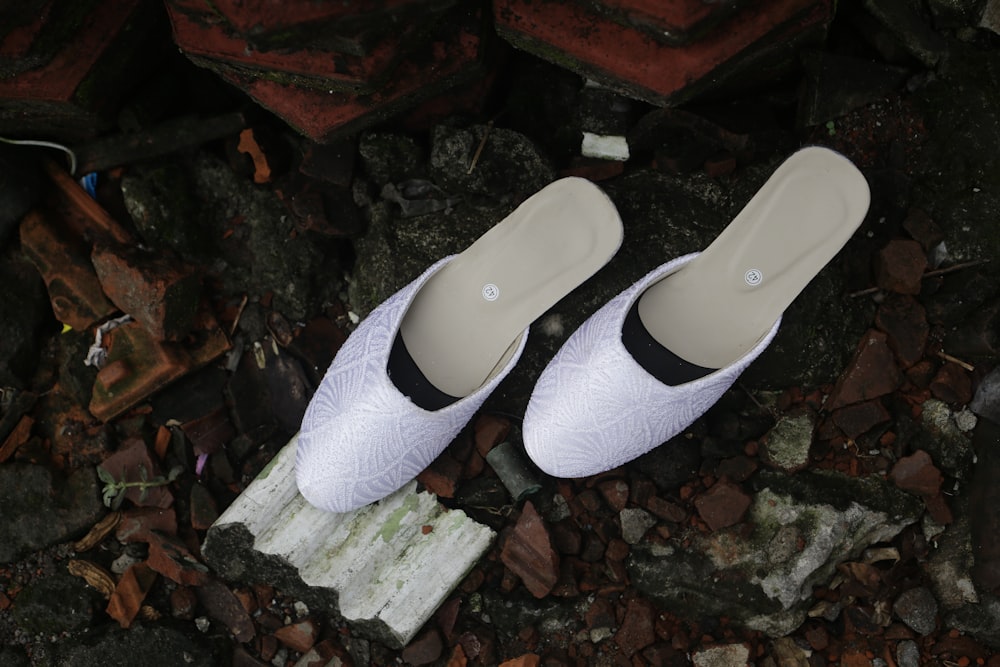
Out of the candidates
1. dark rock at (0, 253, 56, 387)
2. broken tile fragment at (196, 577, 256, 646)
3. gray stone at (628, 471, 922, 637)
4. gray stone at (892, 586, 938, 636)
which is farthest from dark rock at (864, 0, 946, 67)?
dark rock at (0, 253, 56, 387)

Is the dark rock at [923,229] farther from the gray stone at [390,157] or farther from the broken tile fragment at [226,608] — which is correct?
A: the broken tile fragment at [226,608]

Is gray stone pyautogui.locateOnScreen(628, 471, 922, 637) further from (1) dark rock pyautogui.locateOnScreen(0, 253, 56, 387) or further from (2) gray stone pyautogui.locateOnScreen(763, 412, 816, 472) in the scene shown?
(1) dark rock pyautogui.locateOnScreen(0, 253, 56, 387)

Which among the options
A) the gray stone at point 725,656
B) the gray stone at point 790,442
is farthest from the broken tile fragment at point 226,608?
the gray stone at point 790,442

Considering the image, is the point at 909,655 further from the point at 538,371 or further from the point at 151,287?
the point at 151,287

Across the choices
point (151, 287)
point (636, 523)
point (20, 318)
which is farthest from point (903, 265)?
point (20, 318)

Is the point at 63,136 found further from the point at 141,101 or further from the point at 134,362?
the point at 134,362

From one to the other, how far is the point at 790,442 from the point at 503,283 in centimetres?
99

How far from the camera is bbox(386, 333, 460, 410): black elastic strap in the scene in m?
2.30

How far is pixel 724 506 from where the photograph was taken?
7.47 ft

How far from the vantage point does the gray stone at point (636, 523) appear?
234 centimetres

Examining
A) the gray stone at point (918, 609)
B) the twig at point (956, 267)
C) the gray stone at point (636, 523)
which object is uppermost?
the twig at point (956, 267)

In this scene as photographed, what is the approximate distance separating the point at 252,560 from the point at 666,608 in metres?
1.28

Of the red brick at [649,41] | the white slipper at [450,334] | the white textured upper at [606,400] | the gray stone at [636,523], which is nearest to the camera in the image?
the red brick at [649,41]

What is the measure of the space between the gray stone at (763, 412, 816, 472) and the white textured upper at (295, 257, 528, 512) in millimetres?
818
